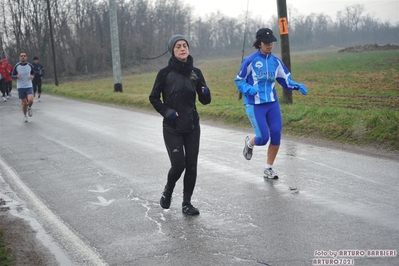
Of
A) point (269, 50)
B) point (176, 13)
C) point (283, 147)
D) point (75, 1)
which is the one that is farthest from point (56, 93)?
point (176, 13)

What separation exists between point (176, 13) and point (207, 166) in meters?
108

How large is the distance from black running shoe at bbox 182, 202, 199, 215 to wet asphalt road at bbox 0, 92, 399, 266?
0.28 ft

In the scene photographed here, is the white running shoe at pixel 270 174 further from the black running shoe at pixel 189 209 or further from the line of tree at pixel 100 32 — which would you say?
the line of tree at pixel 100 32

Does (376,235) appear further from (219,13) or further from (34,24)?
(219,13)

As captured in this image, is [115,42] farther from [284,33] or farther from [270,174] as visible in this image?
[270,174]

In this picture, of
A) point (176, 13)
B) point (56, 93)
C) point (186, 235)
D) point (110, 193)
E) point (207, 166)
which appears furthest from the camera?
point (176, 13)

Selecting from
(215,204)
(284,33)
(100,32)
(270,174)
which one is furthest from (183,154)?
(100,32)

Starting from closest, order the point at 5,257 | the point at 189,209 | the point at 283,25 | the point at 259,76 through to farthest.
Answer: the point at 5,257, the point at 189,209, the point at 259,76, the point at 283,25

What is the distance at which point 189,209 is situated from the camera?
6.42 meters

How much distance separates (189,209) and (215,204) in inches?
19.8

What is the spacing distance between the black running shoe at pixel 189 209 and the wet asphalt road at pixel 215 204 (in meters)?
0.09

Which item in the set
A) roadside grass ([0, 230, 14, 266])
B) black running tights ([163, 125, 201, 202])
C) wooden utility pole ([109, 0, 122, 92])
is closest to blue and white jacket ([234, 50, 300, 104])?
black running tights ([163, 125, 201, 202])

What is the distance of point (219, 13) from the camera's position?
154 meters

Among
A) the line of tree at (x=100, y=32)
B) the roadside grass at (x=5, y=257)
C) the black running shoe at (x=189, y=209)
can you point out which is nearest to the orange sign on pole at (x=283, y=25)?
the black running shoe at (x=189, y=209)
